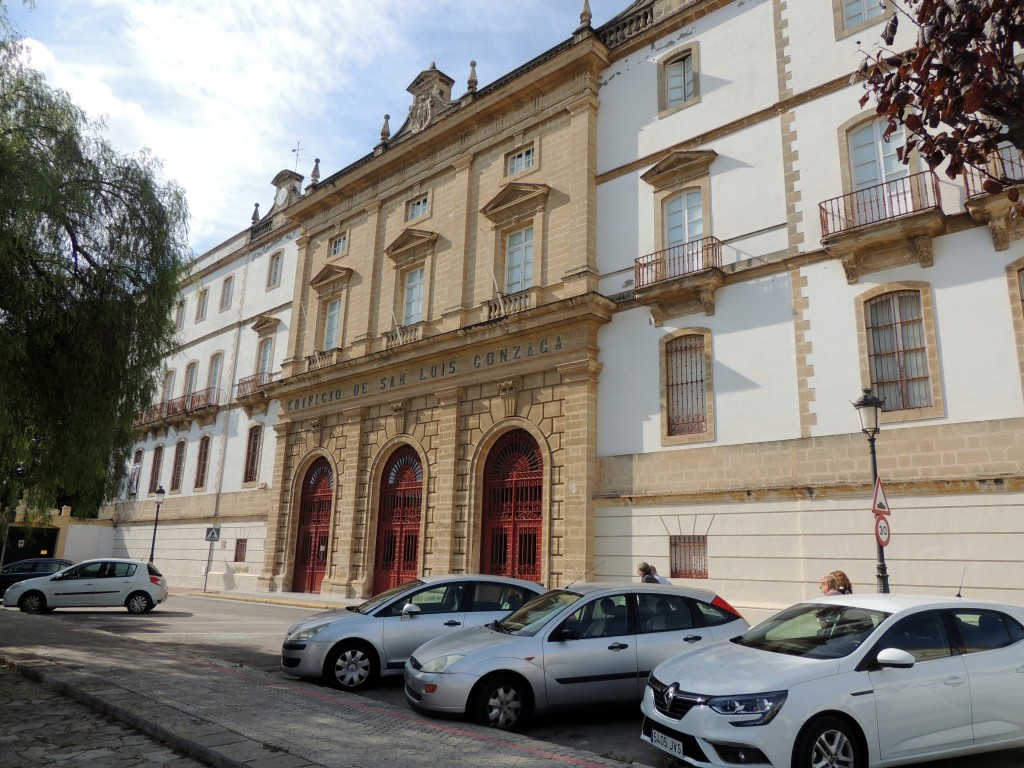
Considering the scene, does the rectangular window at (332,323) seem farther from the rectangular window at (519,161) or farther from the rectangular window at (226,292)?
the rectangular window at (226,292)

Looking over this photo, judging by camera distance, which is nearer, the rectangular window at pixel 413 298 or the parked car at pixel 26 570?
the parked car at pixel 26 570

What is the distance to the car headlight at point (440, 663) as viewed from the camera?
24.7ft

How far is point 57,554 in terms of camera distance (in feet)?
121

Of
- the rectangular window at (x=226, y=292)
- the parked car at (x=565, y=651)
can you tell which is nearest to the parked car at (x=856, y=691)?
the parked car at (x=565, y=651)

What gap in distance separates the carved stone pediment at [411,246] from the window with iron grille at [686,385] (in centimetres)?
983

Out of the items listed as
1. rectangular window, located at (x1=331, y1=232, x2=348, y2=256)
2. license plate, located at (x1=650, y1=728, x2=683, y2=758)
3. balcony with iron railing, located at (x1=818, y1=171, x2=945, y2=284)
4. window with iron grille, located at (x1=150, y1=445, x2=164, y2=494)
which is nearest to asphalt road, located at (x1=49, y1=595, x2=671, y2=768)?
license plate, located at (x1=650, y1=728, x2=683, y2=758)

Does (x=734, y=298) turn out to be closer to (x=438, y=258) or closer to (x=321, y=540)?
(x=438, y=258)

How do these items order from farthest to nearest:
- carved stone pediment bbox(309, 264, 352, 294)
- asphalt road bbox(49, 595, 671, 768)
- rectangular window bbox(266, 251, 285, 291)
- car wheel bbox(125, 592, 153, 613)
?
rectangular window bbox(266, 251, 285, 291), carved stone pediment bbox(309, 264, 352, 294), car wheel bbox(125, 592, 153, 613), asphalt road bbox(49, 595, 671, 768)

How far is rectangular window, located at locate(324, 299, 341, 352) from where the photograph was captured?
27.3m

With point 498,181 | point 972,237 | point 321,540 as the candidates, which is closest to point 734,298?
point 972,237

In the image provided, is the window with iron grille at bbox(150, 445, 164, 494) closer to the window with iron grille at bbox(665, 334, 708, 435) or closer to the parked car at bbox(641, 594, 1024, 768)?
the window with iron grille at bbox(665, 334, 708, 435)

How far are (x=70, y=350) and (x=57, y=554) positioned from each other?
31.5 metres

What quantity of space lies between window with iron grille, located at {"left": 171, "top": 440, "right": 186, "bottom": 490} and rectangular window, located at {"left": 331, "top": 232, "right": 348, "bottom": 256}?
13.1 metres

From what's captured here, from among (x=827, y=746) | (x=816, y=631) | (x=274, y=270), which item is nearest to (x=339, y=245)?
(x=274, y=270)
